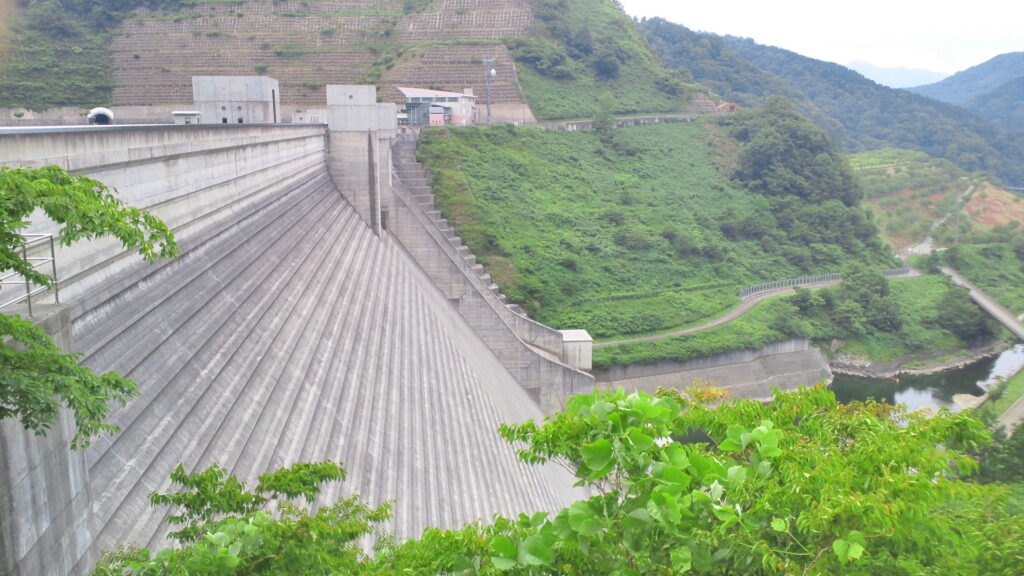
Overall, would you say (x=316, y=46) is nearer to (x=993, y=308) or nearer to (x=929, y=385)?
(x=929, y=385)

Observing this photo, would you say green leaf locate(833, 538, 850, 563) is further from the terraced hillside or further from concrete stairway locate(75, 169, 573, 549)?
the terraced hillside

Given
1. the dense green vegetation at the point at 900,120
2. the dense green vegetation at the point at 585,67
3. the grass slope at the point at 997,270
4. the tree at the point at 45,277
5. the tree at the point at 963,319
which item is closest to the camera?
the tree at the point at 45,277

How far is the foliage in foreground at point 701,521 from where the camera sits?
4062 mm

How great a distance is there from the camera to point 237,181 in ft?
45.9

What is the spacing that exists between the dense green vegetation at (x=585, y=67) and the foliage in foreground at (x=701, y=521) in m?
52.0

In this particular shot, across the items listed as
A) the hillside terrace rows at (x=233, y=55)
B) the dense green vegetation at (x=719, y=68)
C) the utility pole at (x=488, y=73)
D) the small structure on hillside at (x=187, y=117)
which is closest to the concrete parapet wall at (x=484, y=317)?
the small structure on hillside at (x=187, y=117)

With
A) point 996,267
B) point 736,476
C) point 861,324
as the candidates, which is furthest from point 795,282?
point 736,476

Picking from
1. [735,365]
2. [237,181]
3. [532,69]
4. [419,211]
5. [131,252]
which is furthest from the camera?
[532,69]

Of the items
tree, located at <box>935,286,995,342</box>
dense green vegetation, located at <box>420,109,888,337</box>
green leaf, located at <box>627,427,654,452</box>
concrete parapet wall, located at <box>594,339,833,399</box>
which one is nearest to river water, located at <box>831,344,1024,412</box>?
concrete parapet wall, located at <box>594,339,833,399</box>

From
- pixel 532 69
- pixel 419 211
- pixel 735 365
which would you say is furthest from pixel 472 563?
pixel 532 69

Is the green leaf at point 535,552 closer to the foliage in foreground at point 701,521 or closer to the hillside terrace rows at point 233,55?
the foliage in foreground at point 701,521

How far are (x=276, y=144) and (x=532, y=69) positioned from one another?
147 ft

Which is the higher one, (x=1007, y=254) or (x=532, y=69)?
(x=532, y=69)

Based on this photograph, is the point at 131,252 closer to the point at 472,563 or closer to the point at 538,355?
the point at 472,563
